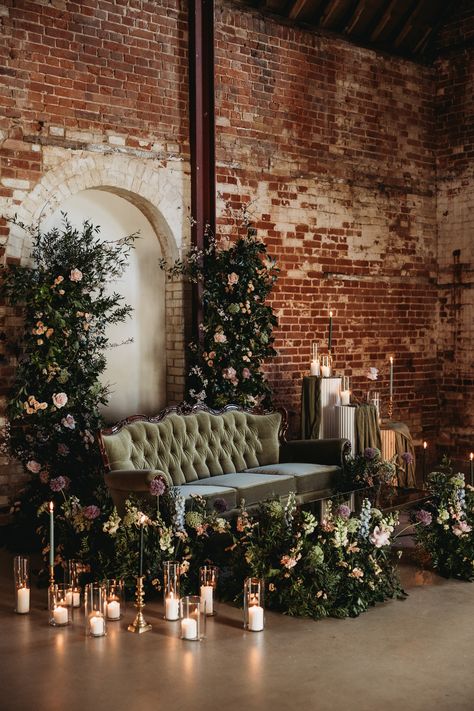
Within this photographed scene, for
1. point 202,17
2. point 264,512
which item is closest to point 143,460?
point 264,512

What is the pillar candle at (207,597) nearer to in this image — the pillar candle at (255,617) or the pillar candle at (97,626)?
the pillar candle at (255,617)

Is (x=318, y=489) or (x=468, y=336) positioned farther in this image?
(x=468, y=336)

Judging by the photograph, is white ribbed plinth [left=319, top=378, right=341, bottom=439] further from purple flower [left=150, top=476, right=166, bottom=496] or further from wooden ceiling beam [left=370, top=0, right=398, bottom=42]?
wooden ceiling beam [left=370, top=0, right=398, bottom=42]

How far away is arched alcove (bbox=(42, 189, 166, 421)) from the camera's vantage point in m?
7.58

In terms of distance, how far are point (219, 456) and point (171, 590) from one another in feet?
6.68

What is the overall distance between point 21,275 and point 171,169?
1.96 meters

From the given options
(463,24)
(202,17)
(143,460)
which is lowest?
(143,460)

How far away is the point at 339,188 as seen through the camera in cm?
903

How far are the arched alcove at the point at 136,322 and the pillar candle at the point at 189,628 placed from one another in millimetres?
3379

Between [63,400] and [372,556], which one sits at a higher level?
[63,400]

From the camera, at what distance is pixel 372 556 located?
5.09m

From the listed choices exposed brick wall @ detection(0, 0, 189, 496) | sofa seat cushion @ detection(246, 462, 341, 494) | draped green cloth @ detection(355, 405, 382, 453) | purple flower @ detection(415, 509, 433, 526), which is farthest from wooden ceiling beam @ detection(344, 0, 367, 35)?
purple flower @ detection(415, 509, 433, 526)

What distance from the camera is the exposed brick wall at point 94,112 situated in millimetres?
6676

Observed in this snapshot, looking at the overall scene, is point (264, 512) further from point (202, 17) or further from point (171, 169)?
point (202, 17)
